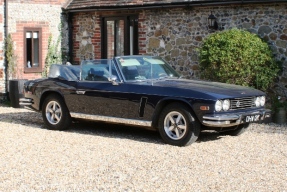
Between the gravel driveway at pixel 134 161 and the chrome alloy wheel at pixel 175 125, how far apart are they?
22cm

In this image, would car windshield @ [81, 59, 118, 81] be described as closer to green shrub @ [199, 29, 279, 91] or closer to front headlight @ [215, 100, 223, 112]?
front headlight @ [215, 100, 223, 112]

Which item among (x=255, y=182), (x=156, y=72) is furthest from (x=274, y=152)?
(x=156, y=72)

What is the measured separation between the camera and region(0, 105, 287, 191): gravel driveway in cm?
609

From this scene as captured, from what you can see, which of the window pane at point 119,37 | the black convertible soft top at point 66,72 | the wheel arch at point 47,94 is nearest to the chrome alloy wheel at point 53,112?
the wheel arch at point 47,94

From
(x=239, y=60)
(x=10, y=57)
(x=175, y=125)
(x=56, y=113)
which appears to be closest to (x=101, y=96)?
(x=56, y=113)

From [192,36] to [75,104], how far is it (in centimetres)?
497

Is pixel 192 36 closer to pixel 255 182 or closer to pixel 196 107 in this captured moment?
pixel 196 107

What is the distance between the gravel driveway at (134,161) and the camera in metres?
6.09

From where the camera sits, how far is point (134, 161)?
7227mm

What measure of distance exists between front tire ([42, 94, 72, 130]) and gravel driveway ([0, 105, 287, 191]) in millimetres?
226

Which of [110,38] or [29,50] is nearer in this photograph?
[29,50]

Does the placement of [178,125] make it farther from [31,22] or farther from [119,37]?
[31,22]

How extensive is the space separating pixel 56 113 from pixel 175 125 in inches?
103

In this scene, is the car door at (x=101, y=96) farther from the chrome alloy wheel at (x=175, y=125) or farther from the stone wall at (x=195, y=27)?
the stone wall at (x=195, y=27)
